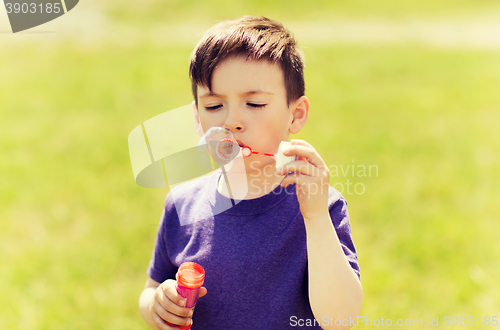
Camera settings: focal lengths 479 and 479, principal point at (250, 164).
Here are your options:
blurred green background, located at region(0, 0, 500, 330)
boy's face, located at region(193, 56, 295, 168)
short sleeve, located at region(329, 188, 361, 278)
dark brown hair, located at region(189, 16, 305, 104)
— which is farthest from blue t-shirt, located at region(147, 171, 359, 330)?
blurred green background, located at region(0, 0, 500, 330)

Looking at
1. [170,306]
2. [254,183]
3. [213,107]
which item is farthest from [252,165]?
[170,306]

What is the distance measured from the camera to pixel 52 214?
2.91m

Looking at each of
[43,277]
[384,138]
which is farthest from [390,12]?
[43,277]

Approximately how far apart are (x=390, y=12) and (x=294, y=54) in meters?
11.4

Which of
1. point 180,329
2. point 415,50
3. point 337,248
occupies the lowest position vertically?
point 415,50

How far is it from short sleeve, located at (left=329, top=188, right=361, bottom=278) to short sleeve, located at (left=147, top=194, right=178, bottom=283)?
0.41 meters

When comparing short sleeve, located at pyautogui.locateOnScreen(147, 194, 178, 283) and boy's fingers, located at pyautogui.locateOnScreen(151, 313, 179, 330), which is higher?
short sleeve, located at pyautogui.locateOnScreen(147, 194, 178, 283)

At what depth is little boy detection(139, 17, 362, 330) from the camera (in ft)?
3.36

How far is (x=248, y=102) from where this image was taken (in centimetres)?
109

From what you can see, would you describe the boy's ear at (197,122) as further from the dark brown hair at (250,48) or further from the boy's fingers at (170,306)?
the boy's fingers at (170,306)

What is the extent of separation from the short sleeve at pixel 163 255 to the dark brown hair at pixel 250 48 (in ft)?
1.00

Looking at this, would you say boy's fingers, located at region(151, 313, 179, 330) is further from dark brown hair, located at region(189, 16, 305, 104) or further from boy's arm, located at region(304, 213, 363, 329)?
dark brown hair, located at region(189, 16, 305, 104)

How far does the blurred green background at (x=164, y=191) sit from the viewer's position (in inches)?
85.8

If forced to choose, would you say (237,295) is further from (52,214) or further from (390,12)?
(390,12)
